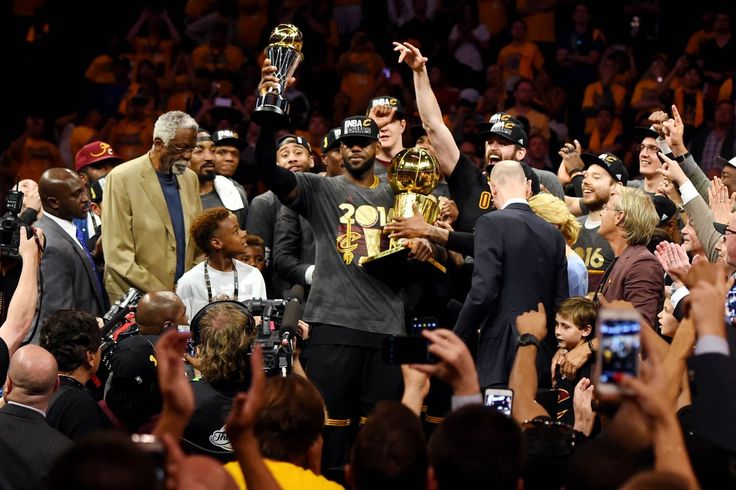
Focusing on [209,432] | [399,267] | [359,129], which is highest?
[359,129]

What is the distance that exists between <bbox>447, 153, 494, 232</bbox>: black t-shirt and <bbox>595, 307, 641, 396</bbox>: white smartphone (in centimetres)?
397

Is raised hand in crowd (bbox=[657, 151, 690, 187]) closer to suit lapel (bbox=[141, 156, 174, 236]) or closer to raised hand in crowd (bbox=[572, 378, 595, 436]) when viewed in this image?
raised hand in crowd (bbox=[572, 378, 595, 436])

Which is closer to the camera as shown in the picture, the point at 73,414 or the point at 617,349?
the point at 617,349

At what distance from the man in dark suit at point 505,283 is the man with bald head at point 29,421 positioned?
2.17 m

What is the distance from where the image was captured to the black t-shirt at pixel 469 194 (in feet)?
21.2

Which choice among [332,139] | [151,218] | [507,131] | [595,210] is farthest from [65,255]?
[595,210]

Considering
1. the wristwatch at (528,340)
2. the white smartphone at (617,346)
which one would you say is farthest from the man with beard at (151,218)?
the white smartphone at (617,346)

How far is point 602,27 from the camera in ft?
39.5

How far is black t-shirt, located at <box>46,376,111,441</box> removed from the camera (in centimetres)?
455

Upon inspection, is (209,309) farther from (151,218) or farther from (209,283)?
(151,218)

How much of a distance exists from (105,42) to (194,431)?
9450 millimetres

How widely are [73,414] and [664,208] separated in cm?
417

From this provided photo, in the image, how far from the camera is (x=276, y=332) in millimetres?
5168

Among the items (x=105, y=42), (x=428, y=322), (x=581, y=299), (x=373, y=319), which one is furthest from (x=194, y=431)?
(x=105, y=42)
